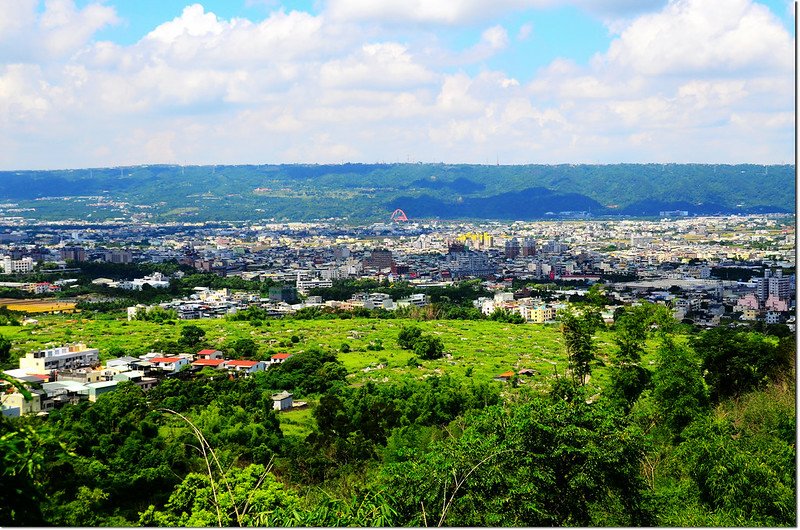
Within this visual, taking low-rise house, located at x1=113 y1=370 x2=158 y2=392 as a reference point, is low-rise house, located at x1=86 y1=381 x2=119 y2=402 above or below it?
above

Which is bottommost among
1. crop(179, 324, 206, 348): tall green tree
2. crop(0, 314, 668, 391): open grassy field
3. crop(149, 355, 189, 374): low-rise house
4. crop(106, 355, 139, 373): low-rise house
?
crop(0, 314, 668, 391): open grassy field

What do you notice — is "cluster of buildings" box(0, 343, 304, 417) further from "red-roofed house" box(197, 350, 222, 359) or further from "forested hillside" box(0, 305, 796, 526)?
"forested hillside" box(0, 305, 796, 526)

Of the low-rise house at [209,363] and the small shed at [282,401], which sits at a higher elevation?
the low-rise house at [209,363]

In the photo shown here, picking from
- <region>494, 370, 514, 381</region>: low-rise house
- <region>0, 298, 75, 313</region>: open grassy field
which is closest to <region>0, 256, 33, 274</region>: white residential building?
<region>0, 298, 75, 313</region>: open grassy field

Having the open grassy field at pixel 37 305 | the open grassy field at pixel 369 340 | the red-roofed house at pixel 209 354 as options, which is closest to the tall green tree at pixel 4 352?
the open grassy field at pixel 369 340

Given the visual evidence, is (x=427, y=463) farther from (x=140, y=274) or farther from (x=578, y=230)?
(x=578, y=230)

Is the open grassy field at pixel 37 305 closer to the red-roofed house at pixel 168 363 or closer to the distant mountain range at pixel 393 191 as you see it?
the red-roofed house at pixel 168 363
